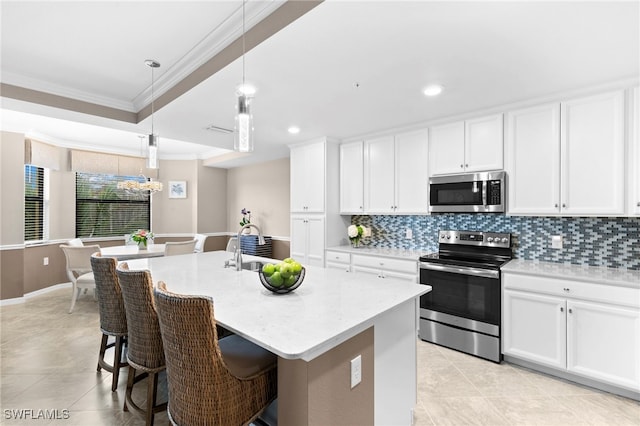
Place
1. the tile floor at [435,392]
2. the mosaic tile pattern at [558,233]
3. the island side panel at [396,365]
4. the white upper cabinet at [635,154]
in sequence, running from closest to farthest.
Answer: the island side panel at [396,365] → the tile floor at [435,392] → the white upper cabinet at [635,154] → the mosaic tile pattern at [558,233]

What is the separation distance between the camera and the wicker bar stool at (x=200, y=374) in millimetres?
1208

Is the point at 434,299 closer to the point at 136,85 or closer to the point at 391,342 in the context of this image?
the point at 391,342

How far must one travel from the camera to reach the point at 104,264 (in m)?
2.12

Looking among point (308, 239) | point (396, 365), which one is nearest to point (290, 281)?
point (396, 365)

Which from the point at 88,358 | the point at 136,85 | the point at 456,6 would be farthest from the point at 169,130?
the point at 456,6

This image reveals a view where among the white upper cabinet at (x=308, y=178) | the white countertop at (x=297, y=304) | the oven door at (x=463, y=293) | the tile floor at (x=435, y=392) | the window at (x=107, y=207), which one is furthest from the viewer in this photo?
the window at (x=107, y=207)

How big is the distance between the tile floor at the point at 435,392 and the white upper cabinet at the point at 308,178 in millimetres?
2181

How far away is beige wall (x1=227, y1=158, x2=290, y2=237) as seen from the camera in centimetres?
571

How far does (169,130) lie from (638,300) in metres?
4.73

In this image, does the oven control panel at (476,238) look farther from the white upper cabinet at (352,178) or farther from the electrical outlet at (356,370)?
the electrical outlet at (356,370)

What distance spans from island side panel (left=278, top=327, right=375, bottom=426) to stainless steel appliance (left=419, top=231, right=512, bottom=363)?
183 centimetres

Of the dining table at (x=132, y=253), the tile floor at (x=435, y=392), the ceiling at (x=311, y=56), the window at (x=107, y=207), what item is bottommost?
the tile floor at (x=435, y=392)

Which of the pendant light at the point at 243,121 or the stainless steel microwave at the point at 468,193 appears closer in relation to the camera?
the pendant light at the point at 243,121

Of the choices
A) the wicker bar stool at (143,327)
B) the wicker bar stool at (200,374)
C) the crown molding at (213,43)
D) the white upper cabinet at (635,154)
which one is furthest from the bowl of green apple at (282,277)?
the white upper cabinet at (635,154)
